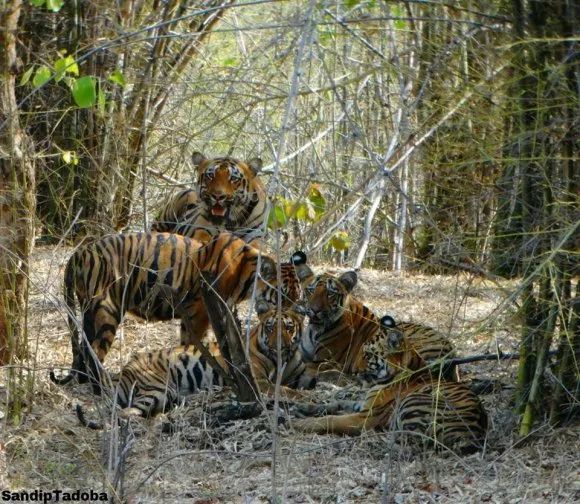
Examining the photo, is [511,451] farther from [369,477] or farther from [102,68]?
[102,68]

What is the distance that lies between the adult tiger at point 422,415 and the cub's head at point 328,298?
1.50m

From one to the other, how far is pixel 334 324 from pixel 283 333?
90 centimetres

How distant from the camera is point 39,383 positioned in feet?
20.9

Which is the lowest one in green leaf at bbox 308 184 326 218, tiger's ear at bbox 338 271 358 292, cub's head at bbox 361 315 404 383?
cub's head at bbox 361 315 404 383

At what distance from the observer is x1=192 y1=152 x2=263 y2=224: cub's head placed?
372 inches

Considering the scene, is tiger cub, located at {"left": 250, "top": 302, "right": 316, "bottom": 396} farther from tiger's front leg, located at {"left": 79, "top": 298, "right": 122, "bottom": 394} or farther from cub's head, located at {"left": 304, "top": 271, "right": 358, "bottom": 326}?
tiger's front leg, located at {"left": 79, "top": 298, "right": 122, "bottom": 394}

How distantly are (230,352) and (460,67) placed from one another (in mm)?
2009

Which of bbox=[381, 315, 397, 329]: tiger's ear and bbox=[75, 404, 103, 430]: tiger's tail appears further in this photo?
bbox=[381, 315, 397, 329]: tiger's ear

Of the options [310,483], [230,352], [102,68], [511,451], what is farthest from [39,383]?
[102,68]

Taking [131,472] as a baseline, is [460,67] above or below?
above

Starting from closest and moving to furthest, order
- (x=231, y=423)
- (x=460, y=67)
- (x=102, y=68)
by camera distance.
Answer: (x=460, y=67) < (x=231, y=423) < (x=102, y=68)

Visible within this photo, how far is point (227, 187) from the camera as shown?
948 centimetres

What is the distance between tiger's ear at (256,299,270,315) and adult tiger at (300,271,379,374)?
39 cm

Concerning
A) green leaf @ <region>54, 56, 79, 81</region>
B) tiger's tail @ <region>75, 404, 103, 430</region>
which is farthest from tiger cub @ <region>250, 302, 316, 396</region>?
green leaf @ <region>54, 56, 79, 81</region>
